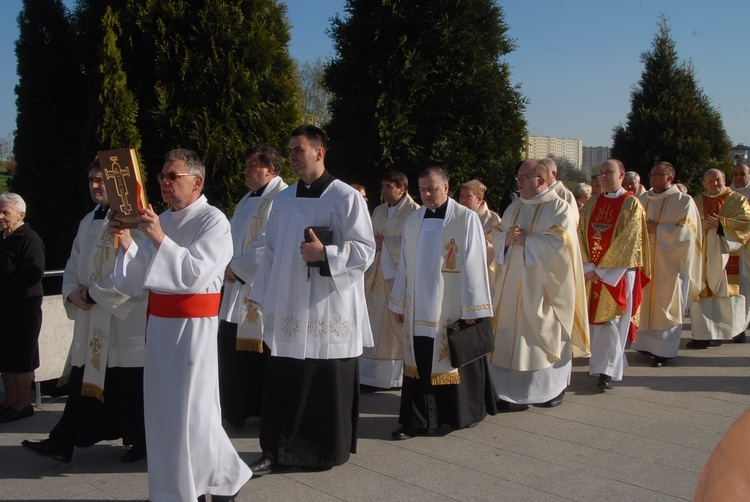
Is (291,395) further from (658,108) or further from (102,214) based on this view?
(658,108)

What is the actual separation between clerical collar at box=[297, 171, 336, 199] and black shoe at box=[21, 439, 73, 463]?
2284mm

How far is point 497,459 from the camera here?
17.0 ft

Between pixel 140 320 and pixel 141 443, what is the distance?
82cm

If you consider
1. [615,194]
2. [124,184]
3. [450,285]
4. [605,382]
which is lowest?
[605,382]

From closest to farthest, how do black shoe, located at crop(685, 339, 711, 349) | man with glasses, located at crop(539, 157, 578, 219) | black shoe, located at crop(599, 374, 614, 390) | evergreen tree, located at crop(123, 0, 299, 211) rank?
man with glasses, located at crop(539, 157, 578, 219)
black shoe, located at crop(599, 374, 614, 390)
evergreen tree, located at crop(123, 0, 299, 211)
black shoe, located at crop(685, 339, 711, 349)

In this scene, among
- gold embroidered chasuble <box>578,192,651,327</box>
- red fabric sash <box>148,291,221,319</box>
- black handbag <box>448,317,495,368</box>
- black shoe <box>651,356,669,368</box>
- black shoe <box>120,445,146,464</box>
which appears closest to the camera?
red fabric sash <box>148,291,221,319</box>

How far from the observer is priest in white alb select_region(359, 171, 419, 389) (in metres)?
7.34

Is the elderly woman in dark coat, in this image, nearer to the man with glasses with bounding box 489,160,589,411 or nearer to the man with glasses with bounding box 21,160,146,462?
the man with glasses with bounding box 21,160,146,462

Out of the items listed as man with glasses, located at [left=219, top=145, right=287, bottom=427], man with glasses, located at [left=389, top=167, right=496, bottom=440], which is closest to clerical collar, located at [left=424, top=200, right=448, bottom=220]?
man with glasses, located at [left=389, top=167, right=496, bottom=440]

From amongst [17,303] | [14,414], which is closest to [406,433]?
[14,414]

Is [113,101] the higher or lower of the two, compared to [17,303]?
higher

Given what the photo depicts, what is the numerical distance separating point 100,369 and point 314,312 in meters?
1.47

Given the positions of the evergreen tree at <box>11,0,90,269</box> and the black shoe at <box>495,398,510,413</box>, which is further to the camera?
the evergreen tree at <box>11,0,90,269</box>

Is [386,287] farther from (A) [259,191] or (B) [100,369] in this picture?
(B) [100,369]
